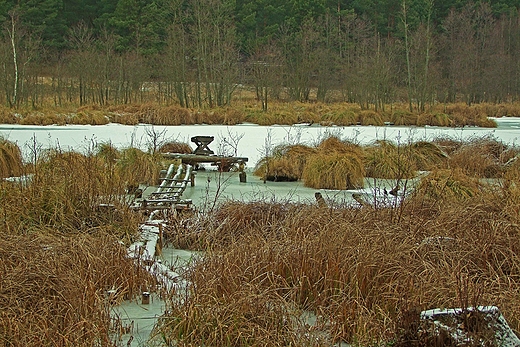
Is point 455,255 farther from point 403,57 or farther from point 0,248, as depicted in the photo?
point 403,57

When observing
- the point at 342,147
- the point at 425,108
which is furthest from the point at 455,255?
the point at 425,108

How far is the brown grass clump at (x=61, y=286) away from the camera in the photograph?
12.6 feet

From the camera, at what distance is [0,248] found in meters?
4.97

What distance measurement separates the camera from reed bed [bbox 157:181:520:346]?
4020 millimetres

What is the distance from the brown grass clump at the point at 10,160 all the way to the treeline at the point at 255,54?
61.1ft

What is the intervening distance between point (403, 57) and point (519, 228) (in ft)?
119

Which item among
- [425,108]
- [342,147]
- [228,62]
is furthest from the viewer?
[228,62]

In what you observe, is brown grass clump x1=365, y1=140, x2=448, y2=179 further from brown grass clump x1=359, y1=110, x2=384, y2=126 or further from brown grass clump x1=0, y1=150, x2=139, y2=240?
brown grass clump x1=359, y1=110, x2=384, y2=126

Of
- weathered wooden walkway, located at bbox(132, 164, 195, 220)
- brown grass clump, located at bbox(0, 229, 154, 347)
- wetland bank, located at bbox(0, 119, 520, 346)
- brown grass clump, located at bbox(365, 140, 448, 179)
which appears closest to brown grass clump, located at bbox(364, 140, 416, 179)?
brown grass clump, located at bbox(365, 140, 448, 179)

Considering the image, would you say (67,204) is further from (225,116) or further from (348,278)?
(225,116)

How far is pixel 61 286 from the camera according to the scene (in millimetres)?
4480

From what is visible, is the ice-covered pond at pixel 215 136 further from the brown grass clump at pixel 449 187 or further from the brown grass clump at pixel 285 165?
the brown grass clump at pixel 449 187

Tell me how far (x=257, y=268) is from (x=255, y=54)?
107 ft

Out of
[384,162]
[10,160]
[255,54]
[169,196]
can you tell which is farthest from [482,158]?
[255,54]
